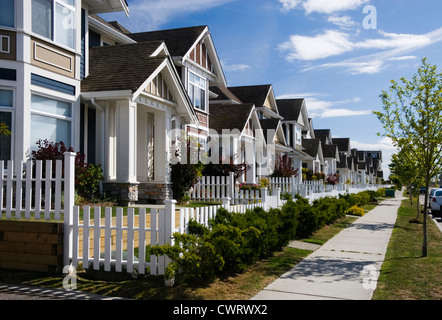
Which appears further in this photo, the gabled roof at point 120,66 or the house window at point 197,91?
the house window at point 197,91

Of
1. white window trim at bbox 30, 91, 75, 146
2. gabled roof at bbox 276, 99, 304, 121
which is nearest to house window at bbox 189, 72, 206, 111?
white window trim at bbox 30, 91, 75, 146

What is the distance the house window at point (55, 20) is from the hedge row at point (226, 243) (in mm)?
7104

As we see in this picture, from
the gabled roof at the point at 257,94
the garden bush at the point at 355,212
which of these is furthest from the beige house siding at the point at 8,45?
the gabled roof at the point at 257,94

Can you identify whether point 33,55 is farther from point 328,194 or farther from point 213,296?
point 328,194

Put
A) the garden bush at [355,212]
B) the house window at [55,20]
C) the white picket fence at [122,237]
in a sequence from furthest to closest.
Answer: the garden bush at [355,212], the house window at [55,20], the white picket fence at [122,237]

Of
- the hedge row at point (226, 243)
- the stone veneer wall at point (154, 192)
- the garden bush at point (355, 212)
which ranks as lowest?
the garden bush at point (355, 212)

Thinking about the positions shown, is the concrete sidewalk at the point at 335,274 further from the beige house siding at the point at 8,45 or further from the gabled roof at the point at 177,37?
the gabled roof at the point at 177,37

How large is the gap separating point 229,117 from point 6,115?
50.2 ft

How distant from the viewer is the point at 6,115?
34.2ft

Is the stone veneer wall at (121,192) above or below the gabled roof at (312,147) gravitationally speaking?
below

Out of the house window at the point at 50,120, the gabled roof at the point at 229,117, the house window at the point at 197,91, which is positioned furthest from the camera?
the gabled roof at the point at 229,117

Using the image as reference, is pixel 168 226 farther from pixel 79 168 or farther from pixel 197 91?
pixel 197 91

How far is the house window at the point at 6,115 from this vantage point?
34.1 ft

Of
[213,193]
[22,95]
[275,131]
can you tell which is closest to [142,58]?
[22,95]
